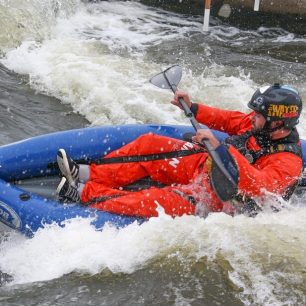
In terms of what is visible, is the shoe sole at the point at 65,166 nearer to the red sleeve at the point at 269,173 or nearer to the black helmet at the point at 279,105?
the red sleeve at the point at 269,173

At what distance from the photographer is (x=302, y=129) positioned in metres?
6.81

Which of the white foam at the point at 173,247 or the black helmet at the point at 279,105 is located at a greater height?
the black helmet at the point at 279,105

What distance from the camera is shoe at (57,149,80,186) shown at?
4234 millimetres

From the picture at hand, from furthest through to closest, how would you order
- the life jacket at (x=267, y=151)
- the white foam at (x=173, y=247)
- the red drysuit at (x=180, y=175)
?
the life jacket at (x=267, y=151)
the red drysuit at (x=180, y=175)
the white foam at (x=173, y=247)

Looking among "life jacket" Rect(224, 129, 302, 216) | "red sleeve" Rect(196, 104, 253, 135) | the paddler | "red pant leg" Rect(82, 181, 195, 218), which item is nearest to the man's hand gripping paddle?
the paddler

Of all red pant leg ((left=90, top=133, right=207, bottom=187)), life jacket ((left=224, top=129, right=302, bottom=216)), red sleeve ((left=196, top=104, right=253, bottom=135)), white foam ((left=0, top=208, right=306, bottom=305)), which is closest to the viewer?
white foam ((left=0, top=208, right=306, bottom=305))

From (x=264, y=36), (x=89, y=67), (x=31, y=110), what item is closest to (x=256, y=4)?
(x=264, y=36)

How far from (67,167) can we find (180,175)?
866mm

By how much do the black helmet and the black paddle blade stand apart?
0.97m

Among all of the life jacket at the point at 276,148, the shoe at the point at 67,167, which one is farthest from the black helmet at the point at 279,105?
the shoe at the point at 67,167

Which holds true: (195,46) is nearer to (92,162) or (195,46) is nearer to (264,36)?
(264,36)

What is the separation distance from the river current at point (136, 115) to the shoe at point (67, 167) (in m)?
0.47

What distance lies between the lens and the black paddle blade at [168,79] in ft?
15.5

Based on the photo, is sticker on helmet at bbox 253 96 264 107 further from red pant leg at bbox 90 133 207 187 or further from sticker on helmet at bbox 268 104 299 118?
red pant leg at bbox 90 133 207 187
